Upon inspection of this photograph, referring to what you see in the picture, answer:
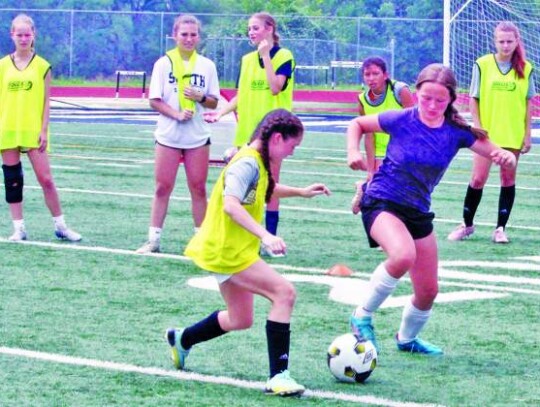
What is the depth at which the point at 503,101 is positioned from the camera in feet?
43.6

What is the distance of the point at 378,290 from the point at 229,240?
1056mm

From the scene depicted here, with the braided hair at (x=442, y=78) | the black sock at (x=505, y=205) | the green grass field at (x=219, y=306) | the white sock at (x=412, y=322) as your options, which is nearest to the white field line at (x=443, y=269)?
the green grass field at (x=219, y=306)

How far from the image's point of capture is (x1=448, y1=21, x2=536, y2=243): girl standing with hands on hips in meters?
13.2

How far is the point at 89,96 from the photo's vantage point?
45531 mm

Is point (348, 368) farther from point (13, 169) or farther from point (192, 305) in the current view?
point (13, 169)

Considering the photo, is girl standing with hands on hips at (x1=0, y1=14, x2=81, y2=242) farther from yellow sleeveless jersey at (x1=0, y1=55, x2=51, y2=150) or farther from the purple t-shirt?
the purple t-shirt

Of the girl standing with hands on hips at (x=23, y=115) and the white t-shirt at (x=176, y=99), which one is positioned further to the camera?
the girl standing with hands on hips at (x=23, y=115)

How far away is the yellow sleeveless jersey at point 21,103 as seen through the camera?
1230 centimetres

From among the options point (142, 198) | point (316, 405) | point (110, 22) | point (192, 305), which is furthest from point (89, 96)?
point (316, 405)

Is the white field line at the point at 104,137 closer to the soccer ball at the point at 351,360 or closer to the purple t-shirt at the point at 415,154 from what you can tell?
the purple t-shirt at the point at 415,154

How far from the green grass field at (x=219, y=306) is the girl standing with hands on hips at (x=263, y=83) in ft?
3.58

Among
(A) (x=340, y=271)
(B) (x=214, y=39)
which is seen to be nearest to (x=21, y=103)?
(A) (x=340, y=271)

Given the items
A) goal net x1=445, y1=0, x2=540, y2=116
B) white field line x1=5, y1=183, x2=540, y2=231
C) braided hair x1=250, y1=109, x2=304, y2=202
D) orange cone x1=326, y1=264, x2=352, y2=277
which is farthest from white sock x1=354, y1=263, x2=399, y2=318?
goal net x1=445, y1=0, x2=540, y2=116

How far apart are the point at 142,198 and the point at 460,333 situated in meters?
7.97
